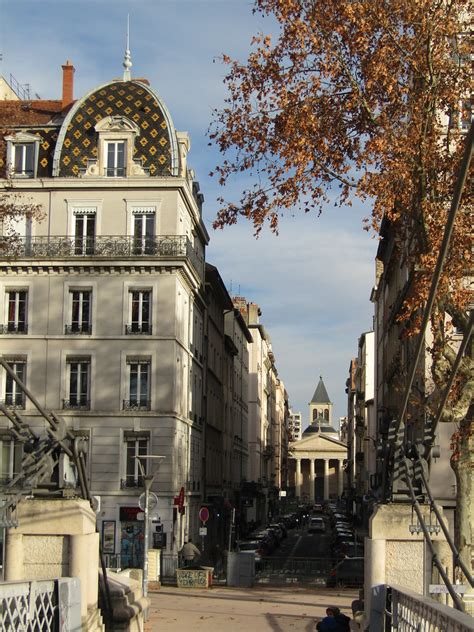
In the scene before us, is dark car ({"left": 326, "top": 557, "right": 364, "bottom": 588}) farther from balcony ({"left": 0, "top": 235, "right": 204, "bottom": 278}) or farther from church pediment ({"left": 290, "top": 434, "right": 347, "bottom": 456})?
church pediment ({"left": 290, "top": 434, "right": 347, "bottom": 456})

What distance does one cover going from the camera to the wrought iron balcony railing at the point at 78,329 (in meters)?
45.8

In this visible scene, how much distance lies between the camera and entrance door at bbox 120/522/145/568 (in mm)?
43078

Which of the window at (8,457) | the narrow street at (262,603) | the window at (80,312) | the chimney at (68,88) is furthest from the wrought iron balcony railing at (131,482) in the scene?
the chimney at (68,88)

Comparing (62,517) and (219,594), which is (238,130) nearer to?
(62,517)

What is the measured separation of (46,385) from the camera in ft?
149

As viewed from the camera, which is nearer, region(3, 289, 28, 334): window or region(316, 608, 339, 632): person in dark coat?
region(316, 608, 339, 632): person in dark coat

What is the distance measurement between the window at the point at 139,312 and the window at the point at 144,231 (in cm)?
187

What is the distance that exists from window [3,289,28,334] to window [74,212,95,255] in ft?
9.96

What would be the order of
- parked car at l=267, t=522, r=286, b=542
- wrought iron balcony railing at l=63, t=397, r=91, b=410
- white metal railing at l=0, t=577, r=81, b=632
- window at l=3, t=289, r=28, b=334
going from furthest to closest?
parked car at l=267, t=522, r=286, b=542 < window at l=3, t=289, r=28, b=334 < wrought iron balcony railing at l=63, t=397, r=91, b=410 < white metal railing at l=0, t=577, r=81, b=632

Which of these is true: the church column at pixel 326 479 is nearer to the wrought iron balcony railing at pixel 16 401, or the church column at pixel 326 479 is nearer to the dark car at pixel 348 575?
the wrought iron balcony railing at pixel 16 401

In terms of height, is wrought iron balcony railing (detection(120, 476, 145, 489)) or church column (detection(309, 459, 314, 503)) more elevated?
wrought iron balcony railing (detection(120, 476, 145, 489))

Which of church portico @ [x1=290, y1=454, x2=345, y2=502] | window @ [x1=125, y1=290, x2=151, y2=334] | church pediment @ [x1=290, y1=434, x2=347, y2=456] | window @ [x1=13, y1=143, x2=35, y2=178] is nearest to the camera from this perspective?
window @ [x1=125, y1=290, x2=151, y2=334]

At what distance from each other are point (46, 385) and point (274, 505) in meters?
85.2

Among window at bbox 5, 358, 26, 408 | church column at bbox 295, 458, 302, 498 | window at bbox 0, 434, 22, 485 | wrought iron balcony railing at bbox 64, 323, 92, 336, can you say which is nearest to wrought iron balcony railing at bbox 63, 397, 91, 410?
window at bbox 5, 358, 26, 408
